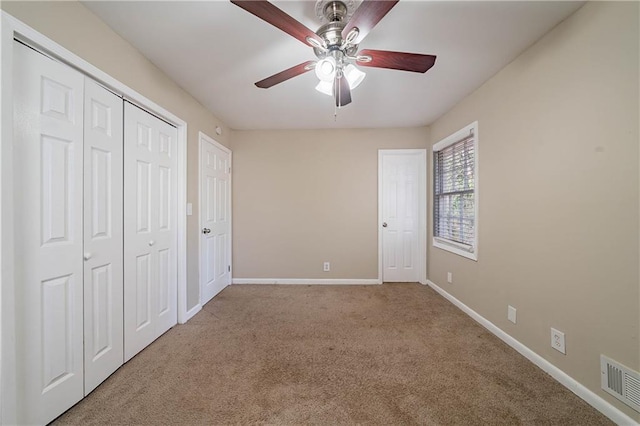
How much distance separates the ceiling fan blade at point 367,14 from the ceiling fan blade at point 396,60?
0.50 feet

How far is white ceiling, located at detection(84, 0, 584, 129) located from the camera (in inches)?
55.9

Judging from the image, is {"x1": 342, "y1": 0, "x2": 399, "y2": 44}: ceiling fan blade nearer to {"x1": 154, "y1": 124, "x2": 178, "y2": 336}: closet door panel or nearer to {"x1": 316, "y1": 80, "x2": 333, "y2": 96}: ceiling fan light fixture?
{"x1": 316, "y1": 80, "x2": 333, "y2": 96}: ceiling fan light fixture

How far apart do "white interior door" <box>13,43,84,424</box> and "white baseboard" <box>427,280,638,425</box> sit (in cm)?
300

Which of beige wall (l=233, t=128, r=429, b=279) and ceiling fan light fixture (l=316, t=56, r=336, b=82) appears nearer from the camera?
ceiling fan light fixture (l=316, t=56, r=336, b=82)

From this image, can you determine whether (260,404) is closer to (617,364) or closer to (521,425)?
(521,425)

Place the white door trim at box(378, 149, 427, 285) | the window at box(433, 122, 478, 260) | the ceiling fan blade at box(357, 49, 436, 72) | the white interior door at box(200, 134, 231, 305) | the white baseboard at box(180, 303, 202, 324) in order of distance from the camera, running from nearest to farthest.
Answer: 1. the ceiling fan blade at box(357, 49, 436, 72)
2. the white baseboard at box(180, 303, 202, 324)
3. the window at box(433, 122, 478, 260)
4. the white interior door at box(200, 134, 231, 305)
5. the white door trim at box(378, 149, 427, 285)

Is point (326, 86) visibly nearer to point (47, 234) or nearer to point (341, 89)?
point (341, 89)

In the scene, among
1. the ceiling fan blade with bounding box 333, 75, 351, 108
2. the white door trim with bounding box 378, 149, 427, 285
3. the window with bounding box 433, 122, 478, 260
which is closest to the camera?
the ceiling fan blade with bounding box 333, 75, 351, 108

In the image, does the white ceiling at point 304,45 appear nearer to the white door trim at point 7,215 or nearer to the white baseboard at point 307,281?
the white door trim at point 7,215

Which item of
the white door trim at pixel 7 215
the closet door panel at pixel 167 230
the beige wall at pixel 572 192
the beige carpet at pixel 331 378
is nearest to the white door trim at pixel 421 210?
the beige carpet at pixel 331 378

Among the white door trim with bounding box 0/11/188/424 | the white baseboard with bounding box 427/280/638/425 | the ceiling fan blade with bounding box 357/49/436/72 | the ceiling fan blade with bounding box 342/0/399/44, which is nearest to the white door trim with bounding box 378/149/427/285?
the white baseboard with bounding box 427/280/638/425

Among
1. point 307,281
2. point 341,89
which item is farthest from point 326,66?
point 307,281

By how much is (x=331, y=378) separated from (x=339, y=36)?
7.04 ft

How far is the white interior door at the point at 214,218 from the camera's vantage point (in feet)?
9.16
